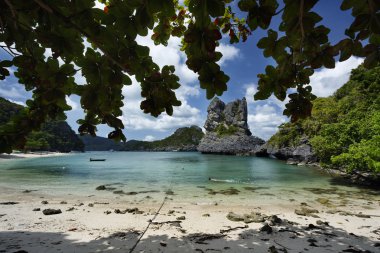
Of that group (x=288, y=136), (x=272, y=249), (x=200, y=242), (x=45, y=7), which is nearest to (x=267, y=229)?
(x=272, y=249)

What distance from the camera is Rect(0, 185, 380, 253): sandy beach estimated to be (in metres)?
6.08

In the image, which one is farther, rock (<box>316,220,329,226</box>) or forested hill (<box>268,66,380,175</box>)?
forested hill (<box>268,66,380,175</box>)

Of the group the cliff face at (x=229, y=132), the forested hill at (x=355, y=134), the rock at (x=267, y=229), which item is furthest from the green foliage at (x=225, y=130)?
the rock at (x=267, y=229)

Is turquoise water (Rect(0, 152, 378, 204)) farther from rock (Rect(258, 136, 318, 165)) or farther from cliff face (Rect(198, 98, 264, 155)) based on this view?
cliff face (Rect(198, 98, 264, 155))

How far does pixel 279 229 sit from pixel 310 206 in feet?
17.6

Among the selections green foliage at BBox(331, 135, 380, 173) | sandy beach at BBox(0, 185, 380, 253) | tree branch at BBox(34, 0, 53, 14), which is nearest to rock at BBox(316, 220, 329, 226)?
sandy beach at BBox(0, 185, 380, 253)

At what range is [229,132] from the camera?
118 metres

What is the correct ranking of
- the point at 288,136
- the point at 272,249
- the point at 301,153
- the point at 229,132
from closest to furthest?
the point at 272,249 < the point at 301,153 < the point at 288,136 < the point at 229,132

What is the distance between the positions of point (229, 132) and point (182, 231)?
112m

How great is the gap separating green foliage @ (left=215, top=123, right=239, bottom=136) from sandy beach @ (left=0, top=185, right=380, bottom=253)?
107 m

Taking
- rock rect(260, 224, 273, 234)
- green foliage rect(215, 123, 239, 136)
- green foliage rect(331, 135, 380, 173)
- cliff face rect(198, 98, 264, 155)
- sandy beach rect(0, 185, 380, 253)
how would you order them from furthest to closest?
green foliage rect(215, 123, 239, 136) → cliff face rect(198, 98, 264, 155) → green foliage rect(331, 135, 380, 173) → rock rect(260, 224, 273, 234) → sandy beach rect(0, 185, 380, 253)

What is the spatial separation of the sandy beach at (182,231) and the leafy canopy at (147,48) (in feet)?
13.8

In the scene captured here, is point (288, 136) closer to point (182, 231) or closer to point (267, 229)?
point (267, 229)

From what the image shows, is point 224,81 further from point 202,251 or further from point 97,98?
point 202,251
